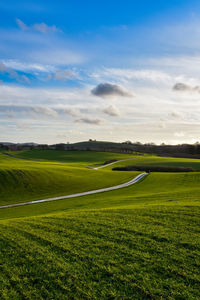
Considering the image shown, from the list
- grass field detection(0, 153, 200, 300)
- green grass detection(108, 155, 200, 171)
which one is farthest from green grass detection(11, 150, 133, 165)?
grass field detection(0, 153, 200, 300)

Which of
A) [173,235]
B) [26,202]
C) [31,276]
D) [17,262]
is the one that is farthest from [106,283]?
[26,202]

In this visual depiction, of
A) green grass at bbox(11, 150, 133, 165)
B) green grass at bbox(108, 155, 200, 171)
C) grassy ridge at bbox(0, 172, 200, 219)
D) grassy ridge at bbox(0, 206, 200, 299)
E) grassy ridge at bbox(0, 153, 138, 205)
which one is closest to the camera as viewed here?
grassy ridge at bbox(0, 206, 200, 299)

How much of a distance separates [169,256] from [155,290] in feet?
5.57

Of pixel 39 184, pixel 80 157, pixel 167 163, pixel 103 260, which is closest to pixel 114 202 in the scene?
pixel 103 260

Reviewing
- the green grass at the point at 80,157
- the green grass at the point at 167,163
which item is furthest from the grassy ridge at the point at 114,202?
the green grass at the point at 80,157

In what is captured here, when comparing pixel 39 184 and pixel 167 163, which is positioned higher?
pixel 167 163

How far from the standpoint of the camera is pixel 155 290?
5184mm

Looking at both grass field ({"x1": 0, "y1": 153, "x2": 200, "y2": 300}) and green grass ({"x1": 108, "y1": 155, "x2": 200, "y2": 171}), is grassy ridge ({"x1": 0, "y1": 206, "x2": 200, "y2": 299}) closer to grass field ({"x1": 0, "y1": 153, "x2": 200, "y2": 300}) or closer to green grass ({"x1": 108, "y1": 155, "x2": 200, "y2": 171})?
grass field ({"x1": 0, "y1": 153, "x2": 200, "y2": 300})

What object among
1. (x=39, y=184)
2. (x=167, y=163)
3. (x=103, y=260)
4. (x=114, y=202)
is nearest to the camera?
(x=103, y=260)

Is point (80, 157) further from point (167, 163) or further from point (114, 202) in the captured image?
point (114, 202)

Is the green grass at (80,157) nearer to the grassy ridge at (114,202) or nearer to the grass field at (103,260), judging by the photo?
the grassy ridge at (114,202)

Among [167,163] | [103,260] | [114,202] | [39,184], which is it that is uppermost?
[103,260]

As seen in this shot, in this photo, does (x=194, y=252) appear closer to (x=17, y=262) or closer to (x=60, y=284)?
(x=60, y=284)

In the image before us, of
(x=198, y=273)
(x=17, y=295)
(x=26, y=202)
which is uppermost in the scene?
(x=198, y=273)
